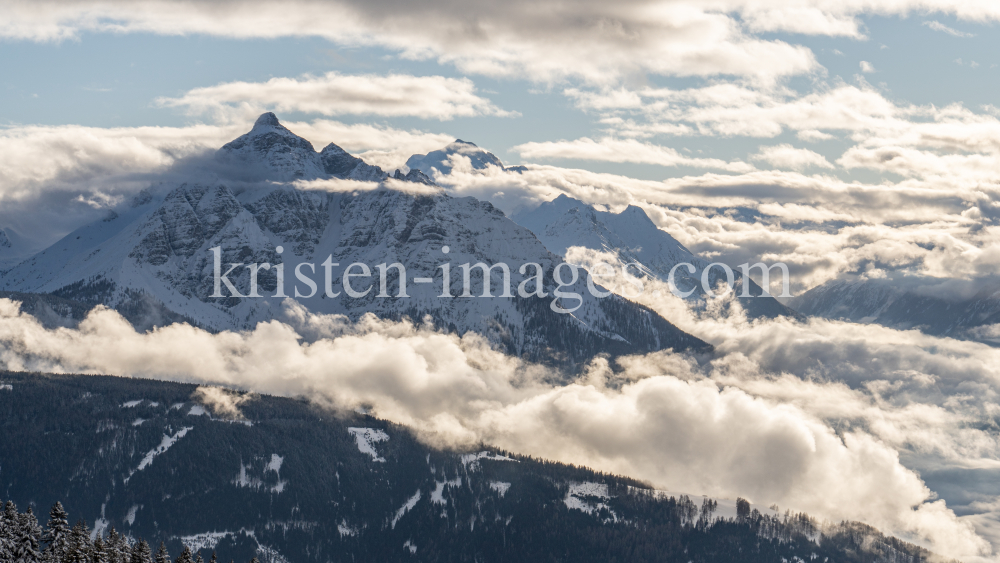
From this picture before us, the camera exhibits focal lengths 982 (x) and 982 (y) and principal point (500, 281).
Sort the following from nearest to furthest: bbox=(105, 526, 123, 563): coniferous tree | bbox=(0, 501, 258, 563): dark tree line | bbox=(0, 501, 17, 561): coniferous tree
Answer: bbox=(0, 501, 17, 561): coniferous tree < bbox=(0, 501, 258, 563): dark tree line < bbox=(105, 526, 123, 563): coniferous tree

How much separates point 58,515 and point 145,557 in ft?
47.5

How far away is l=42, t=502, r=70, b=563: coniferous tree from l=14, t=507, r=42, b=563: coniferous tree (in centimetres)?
159

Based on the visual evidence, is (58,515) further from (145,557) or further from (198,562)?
(198,562)

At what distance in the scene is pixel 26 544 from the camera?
467 ft

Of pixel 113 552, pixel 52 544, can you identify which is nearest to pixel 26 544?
pixel 52 544

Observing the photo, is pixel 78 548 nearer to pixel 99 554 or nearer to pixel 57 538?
pixel 99 554

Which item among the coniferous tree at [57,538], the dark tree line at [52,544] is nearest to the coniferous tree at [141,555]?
the dark tree line at [52,544]

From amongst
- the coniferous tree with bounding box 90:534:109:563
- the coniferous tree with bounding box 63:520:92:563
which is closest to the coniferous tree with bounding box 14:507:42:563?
the coniferous tree with bounding box 63:520:92:563

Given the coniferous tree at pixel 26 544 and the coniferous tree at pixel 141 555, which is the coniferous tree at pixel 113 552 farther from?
the coniferous tree at pixel 26 544

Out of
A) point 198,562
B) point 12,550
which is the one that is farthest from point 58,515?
point 198,562

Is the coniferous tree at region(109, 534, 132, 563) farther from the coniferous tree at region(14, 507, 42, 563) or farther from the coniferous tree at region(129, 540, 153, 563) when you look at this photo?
the coniferous tree at region(14, 507, 42, 563)

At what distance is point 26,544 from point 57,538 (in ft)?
15.0

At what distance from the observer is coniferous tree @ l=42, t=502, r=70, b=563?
14412cm

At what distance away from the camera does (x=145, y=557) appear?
147 m
